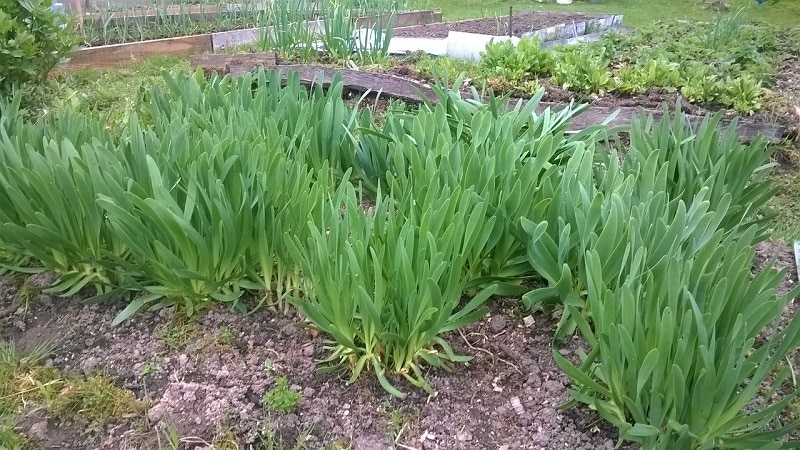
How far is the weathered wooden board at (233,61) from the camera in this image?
4.17 m

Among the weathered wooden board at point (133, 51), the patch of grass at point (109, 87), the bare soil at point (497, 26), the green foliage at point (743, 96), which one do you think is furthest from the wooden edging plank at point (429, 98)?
the bare soil at point (497, 26)

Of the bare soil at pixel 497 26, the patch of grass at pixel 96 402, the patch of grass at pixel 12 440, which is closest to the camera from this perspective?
the patch of grass at pixel 12 440

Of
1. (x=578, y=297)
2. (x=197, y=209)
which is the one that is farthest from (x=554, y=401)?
(x=197, y=209)

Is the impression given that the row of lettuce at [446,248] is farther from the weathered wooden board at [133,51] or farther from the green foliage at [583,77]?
the weathered wooden board at [133,51]

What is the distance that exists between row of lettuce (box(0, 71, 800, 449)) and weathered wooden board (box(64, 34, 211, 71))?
2.81 m

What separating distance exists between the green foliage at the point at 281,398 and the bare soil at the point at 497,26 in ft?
16.4

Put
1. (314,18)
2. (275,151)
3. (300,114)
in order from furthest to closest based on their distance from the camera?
1. (314,18)
2. (300,114)
3. (275,151)

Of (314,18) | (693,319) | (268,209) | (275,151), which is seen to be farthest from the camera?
(314,18)

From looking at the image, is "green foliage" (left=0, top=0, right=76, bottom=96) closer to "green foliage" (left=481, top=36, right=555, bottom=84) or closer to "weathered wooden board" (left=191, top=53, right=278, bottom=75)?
"weathered wooden board" (left=191, top=53, right=278, bottom=75)

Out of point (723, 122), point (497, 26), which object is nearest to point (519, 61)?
point (723, 122)

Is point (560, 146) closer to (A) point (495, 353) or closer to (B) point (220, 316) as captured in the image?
(A) point (495, 353)

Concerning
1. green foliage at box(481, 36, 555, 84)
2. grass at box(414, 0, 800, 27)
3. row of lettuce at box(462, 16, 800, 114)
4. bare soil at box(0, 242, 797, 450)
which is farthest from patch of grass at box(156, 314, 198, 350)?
grass at box(414, 0, 800, 27)

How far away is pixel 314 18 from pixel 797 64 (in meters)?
3.94

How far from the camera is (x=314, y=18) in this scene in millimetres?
5531
